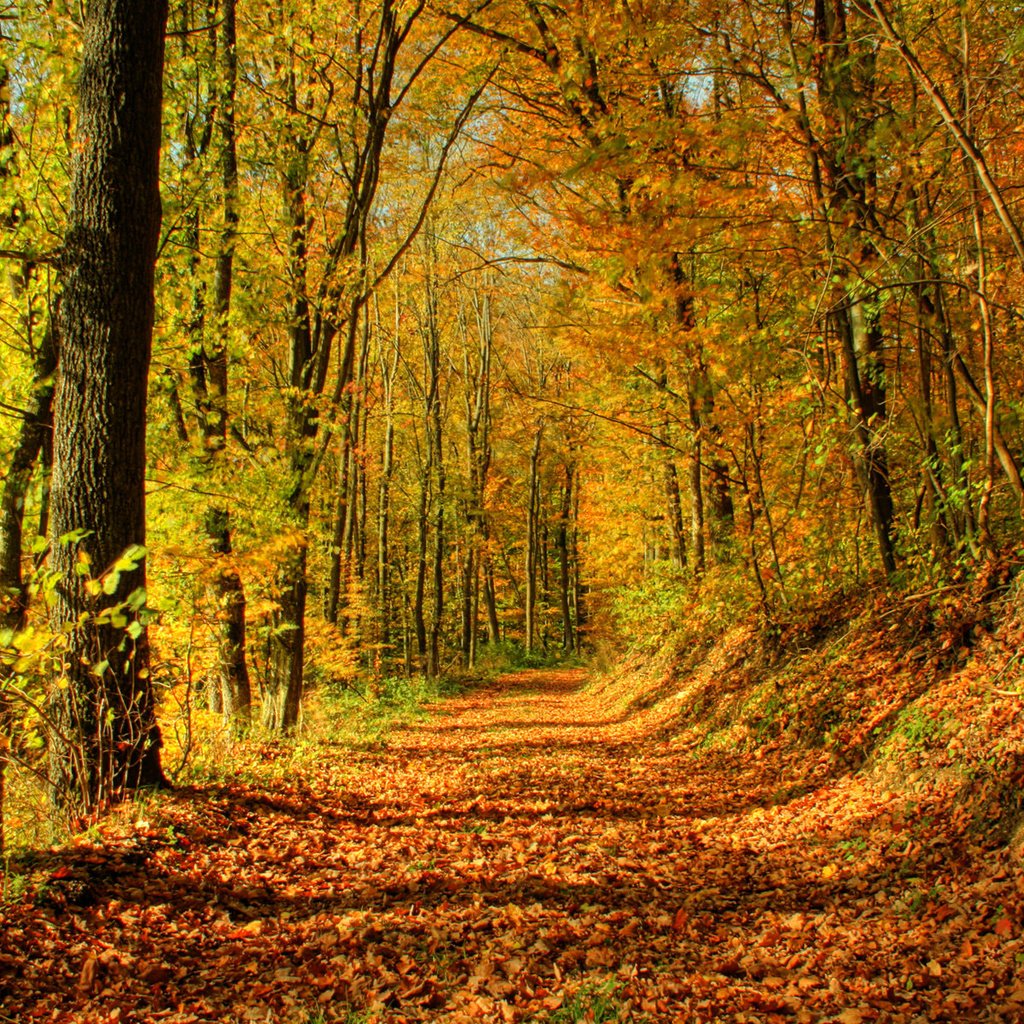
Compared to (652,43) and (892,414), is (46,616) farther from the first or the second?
(652,43)

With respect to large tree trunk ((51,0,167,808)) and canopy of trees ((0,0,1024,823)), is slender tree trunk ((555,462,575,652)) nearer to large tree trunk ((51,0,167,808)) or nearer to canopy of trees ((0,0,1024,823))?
canopy of trees ((0,0,1024,823))

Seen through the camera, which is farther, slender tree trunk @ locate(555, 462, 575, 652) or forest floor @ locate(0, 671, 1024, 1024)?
slender tree trunk @ locate(555, 462, 575, 652)

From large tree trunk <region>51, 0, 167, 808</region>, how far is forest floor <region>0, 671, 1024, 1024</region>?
568 millimetres

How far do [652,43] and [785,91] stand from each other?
7.02 ft

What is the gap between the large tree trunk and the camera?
13.9 feet

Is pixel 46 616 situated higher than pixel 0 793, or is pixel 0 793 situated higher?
pixel 46 616

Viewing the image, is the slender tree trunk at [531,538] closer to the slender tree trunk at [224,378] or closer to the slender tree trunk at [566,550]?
the slender tree trunk at [566,550]

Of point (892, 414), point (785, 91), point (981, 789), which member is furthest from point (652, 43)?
point (981, 789)

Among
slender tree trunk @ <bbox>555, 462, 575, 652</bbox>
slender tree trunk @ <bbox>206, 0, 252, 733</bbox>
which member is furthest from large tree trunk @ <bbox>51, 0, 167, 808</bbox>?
slender tree trunk @ <bbox>555, 462, 575, 652</bbox>

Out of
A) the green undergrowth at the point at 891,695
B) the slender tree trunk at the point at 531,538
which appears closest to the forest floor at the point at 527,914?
the green undergrowth at the point at 891,695

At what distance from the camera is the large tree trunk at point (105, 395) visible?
4.24 m

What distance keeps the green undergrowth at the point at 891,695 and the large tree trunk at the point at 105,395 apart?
16.3 feet

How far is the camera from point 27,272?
6094 mm

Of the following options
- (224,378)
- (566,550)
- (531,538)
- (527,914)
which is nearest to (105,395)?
(527,914)
